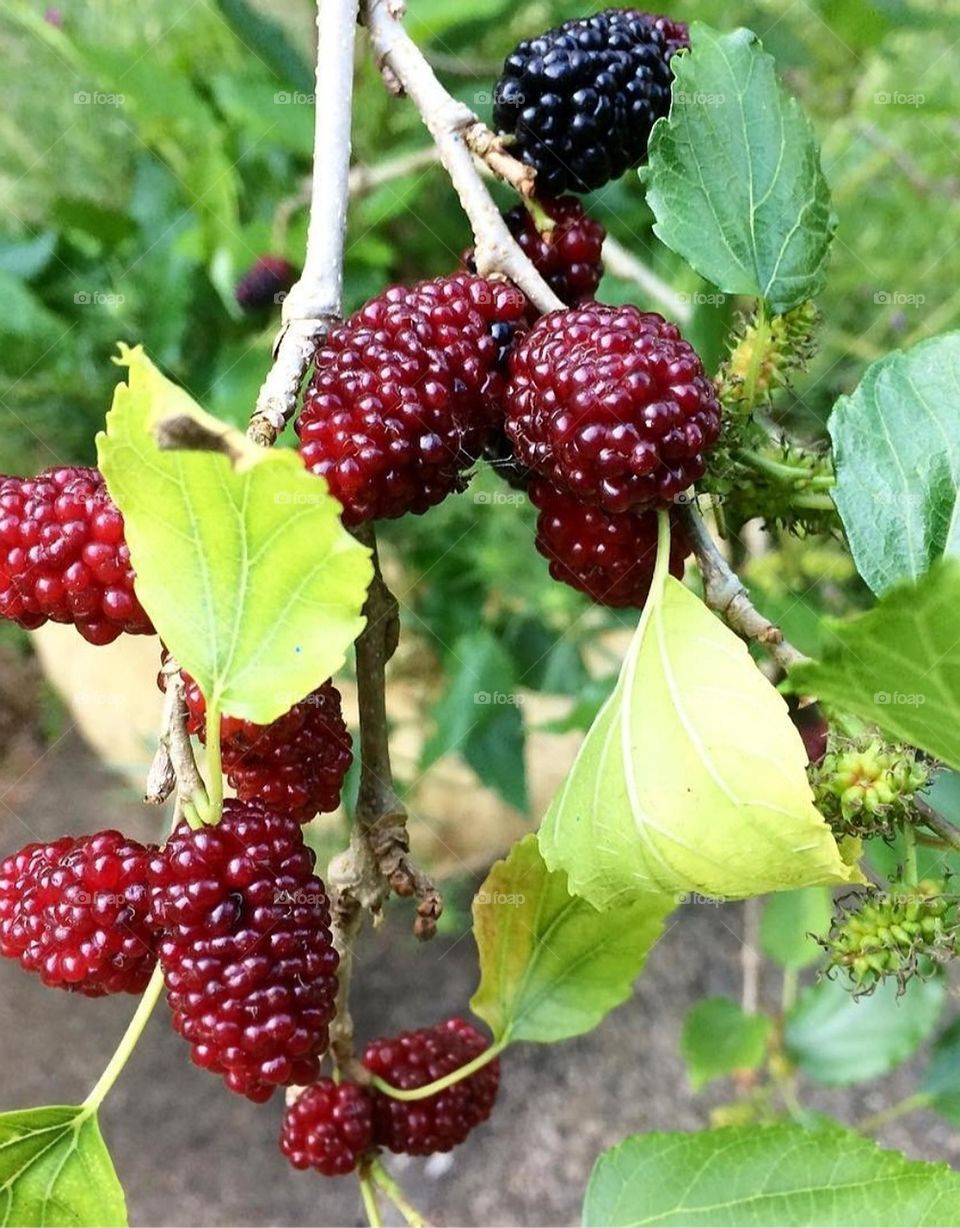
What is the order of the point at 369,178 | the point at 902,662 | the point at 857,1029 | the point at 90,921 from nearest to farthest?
the point at 902,662, the point at 90,921, the point at 369,178, the point at 857,1029

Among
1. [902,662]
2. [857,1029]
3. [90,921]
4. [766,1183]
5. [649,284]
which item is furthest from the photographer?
[857,1029]

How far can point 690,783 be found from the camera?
335 millimetres

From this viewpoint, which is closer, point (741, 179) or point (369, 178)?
point (741, 179)

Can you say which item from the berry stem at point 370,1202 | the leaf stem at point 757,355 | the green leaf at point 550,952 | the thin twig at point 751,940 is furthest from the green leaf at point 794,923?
the leaf stem at point 757,355

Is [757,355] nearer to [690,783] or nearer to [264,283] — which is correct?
[690,783]

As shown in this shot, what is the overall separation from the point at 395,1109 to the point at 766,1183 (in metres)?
0.17

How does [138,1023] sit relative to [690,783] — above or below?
below

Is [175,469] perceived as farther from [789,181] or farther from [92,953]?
[789,181]

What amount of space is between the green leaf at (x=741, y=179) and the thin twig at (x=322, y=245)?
0.13m

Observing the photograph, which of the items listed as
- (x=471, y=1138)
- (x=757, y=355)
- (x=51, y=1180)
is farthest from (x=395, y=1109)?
(x=471, y=1138)

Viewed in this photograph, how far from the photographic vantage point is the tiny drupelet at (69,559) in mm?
374

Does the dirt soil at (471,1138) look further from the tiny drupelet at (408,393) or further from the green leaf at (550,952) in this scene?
the tiny drupelet at (408,393)

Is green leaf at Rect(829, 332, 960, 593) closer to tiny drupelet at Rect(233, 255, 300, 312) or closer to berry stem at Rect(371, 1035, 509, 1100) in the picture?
berry stem at Rect(371, 1035, 509, 1100)

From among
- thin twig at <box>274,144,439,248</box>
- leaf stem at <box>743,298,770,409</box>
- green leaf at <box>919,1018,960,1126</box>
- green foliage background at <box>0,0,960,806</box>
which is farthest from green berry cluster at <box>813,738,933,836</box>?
green leaf at <box>919,1018,960,1126</box>
